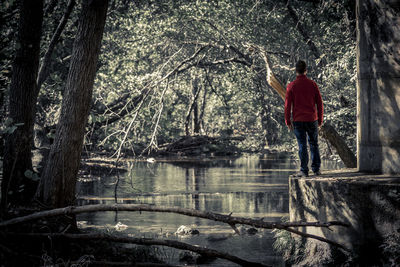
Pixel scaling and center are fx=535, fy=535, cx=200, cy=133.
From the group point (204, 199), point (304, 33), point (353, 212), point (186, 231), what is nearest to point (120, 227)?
point (186, 231)

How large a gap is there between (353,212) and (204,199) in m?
8.51

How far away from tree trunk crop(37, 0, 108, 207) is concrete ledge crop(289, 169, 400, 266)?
342cm

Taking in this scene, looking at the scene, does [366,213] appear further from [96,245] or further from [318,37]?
[318,37]

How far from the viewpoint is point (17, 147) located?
8727 millimetres

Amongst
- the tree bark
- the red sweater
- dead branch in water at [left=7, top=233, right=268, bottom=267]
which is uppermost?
the tree bark

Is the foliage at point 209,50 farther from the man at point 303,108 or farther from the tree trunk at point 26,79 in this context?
the man at point 303,108

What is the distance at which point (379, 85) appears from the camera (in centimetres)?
786

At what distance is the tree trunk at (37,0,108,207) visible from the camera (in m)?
7.71

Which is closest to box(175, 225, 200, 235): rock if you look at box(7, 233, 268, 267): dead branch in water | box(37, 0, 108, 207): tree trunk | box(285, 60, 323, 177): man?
box(285, 60, 323, 177): man

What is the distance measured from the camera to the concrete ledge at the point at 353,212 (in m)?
6.73

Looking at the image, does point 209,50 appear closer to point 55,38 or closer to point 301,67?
point 55,38

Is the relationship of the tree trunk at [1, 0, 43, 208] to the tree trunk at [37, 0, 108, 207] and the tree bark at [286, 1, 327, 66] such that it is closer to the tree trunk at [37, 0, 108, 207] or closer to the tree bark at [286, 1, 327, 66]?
the tree trunk at [37, 0, 108, 207]

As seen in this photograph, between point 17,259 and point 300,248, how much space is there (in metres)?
4.13

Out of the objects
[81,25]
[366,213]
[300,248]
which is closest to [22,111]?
[81,25]
